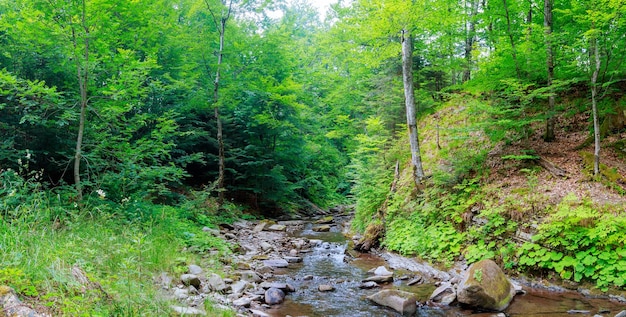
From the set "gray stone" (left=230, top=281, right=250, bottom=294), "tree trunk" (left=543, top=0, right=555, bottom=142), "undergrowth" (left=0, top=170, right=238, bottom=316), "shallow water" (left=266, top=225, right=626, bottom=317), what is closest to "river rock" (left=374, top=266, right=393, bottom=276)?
"shallow water" (left=266, top=225, right=626, bottom=317)

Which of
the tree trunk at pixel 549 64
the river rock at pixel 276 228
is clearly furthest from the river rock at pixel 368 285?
the river rock at pixel 276 228

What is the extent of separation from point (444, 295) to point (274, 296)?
3.10m

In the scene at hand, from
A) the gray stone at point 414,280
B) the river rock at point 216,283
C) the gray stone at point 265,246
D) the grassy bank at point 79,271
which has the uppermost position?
the grassy bank at point 79,271

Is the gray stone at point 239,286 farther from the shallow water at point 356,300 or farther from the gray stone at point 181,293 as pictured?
the gray stone at point 181,293

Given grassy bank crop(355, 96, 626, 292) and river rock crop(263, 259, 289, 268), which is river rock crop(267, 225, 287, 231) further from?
river rock crop(263, 259, 289, 268)

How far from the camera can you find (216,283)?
635 cm

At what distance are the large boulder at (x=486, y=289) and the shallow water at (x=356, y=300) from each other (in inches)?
5.9

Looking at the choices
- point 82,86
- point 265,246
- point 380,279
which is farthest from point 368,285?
point 82,86

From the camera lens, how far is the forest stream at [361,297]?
5.64 meters

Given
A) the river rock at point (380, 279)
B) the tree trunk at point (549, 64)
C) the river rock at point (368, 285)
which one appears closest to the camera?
the river rock at point (368, 285)

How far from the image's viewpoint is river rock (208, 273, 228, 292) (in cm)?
618

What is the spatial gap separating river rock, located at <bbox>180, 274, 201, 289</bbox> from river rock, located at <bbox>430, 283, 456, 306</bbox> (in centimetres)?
415

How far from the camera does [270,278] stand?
791cm

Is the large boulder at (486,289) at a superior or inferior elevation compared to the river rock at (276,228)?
superior
